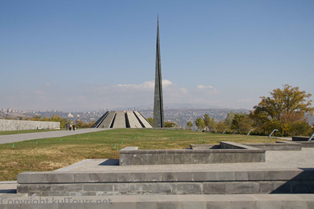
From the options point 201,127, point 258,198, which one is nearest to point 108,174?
point 258,198

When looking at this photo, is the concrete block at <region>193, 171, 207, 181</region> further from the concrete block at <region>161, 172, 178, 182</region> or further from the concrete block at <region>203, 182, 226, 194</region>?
the concrete block at <region>161, 172, 178, 182</region>

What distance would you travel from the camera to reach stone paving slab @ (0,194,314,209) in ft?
15.9

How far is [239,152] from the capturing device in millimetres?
8844

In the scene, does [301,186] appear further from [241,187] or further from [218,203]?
[218,203]

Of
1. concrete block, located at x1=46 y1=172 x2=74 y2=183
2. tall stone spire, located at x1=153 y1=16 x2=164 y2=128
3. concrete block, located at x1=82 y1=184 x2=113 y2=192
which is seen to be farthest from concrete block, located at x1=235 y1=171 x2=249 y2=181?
tall stone spire, located at x1=153 y1=16 x2=164 y2=128

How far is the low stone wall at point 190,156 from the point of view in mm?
8854

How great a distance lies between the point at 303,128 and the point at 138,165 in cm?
2745

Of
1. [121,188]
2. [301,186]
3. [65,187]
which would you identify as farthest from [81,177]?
[301,186]

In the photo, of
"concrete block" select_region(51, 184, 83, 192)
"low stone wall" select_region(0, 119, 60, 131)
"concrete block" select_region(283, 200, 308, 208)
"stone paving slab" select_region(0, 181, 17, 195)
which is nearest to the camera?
"concrete block" select_region(283, 200, 308, 208)

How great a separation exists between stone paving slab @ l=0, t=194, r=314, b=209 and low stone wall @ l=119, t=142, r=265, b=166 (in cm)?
367

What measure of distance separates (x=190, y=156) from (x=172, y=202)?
4.14 metres

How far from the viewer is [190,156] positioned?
8.98m

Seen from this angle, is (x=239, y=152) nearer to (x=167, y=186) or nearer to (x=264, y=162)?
(x=264, y=162)

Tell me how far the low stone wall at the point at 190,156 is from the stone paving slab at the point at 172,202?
3.67m
